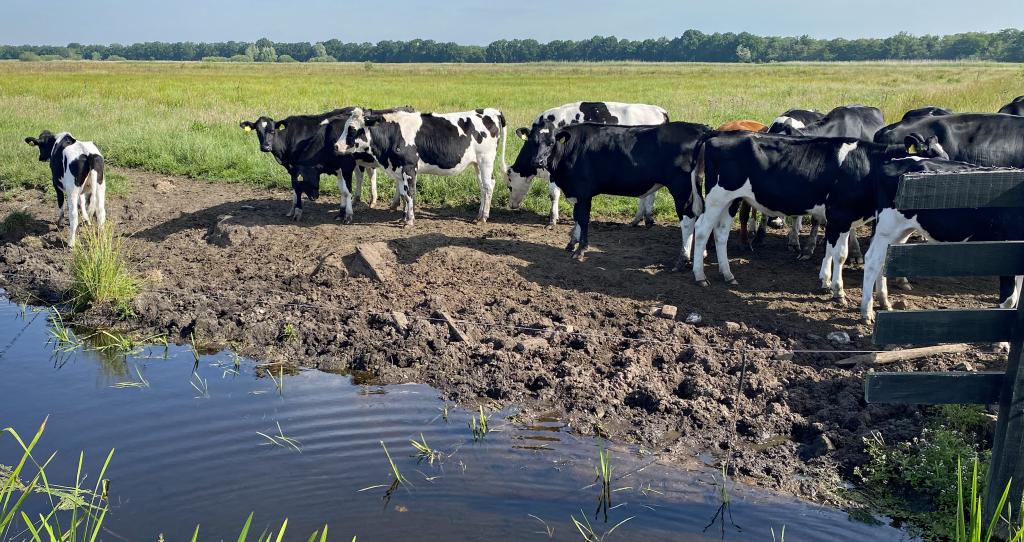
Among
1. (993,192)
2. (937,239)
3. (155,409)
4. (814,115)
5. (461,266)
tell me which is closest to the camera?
(993,192)

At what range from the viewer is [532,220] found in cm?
1400

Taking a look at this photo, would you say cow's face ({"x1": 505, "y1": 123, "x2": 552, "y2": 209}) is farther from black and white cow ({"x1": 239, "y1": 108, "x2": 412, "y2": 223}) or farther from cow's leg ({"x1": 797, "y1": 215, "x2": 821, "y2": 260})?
cow's leg ({"x1": 797, "y1": 215, "x2": 821, "y2": 260})

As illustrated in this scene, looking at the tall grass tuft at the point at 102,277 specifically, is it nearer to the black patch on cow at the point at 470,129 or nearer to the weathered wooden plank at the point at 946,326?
the black patch on cow at the point at 470,129

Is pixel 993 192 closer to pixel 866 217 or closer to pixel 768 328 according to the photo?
pixel 768 328

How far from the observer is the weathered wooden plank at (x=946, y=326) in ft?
14.9

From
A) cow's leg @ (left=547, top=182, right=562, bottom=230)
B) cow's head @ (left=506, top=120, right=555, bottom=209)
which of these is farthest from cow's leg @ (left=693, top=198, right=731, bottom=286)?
cow's leg @ (left=547, top=182, right=562, bottom=230)

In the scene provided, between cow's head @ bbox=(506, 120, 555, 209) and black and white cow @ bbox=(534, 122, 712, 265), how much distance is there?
0.76ft

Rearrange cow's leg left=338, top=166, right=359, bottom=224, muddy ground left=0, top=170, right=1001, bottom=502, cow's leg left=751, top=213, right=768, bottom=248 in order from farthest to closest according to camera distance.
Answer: cow's leg left=338, top=166, right=359, bottom=224 < cow's leg left=751, top=213, right=768, bottom=248 < muddy ground left=0, top=170, right=1001, bottom=502

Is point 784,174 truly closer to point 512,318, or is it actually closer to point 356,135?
point 512,318

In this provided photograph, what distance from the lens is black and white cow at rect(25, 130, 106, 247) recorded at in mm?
12766

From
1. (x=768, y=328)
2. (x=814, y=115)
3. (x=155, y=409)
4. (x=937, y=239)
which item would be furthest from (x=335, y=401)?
(x=814, y=115)

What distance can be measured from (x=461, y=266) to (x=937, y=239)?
508 cm

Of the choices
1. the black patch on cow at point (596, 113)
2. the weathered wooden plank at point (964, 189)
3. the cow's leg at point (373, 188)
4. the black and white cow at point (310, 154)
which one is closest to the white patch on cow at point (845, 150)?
the weathered wooden plank at point (964, 189)

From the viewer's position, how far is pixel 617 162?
38.8 ft
